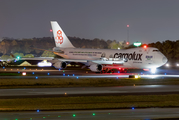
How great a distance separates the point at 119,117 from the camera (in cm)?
1678

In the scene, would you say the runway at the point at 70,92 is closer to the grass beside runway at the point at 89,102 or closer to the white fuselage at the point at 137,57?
the grass beside runway at the point at 89,102

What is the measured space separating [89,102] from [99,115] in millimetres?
5373

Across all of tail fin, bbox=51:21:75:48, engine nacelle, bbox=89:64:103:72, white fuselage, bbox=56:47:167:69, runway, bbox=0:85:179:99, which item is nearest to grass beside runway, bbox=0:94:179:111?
runway, bbox=0:85:179:99

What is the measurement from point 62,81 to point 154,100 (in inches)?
731

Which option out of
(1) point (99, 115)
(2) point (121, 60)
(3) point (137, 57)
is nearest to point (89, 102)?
(1) point (99, 115)

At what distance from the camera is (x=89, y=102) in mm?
22766

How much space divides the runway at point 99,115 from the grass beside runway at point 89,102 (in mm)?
1521

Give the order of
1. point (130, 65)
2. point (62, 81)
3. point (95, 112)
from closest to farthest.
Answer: point (95, 112) → point (62, 81) → point (130, 65)

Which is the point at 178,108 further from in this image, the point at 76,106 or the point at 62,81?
the point at 62,81

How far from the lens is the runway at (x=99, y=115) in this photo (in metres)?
16.5

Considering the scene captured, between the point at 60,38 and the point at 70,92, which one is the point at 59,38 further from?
the point at 70,92

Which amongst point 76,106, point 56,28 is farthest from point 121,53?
point 76,106

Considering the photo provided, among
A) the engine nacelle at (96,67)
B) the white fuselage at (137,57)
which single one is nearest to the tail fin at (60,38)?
the white fuselage at (137,57)

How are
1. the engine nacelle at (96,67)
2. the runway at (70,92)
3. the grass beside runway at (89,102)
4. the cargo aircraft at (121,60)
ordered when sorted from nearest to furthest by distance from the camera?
the grass beside runway at (89,102)
the runway at (70,92)
the engine nacelle at (96,67)
the cargo aircraft at (121,60)
